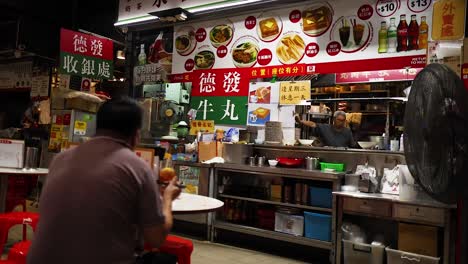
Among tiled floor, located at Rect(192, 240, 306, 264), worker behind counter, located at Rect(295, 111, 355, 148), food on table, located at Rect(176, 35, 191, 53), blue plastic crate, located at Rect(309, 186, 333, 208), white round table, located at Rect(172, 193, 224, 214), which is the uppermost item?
food on table, located at Rect(176, 35, 191, 53)

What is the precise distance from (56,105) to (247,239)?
3871mm

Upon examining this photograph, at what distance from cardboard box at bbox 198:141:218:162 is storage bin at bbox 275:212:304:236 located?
1290 mm

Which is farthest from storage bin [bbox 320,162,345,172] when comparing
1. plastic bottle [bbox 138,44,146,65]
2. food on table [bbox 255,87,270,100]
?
plastic bottle [bbox 138,44,146,65]

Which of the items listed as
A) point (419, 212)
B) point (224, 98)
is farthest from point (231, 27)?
point (419, 212)

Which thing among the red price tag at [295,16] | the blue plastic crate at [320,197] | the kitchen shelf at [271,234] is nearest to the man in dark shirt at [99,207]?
the kitchen shelf at [271,234]

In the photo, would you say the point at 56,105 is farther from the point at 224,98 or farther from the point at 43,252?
the point at 43,252

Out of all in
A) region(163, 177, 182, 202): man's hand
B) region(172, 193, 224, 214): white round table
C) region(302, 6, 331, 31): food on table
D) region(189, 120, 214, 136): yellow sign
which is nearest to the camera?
region(163, 177, 182, 202): man's hand

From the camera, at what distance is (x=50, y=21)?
8.72 meters

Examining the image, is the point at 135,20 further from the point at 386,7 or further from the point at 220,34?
the point at 386,7

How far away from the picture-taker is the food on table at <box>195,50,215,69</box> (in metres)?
6.56

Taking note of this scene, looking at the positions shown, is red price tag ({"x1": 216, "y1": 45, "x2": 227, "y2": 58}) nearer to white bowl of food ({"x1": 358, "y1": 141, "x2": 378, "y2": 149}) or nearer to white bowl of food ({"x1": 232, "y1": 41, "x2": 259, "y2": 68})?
white bowl of food ({"x1": 232, "y1": 41, "x2": 259, "y2": 68})

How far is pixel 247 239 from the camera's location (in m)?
5.61

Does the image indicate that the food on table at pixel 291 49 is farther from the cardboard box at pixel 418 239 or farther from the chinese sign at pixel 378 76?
the cardboard box at pixel 418 239

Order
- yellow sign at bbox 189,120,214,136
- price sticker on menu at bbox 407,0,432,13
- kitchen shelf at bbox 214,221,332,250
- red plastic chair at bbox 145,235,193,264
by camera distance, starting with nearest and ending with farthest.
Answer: red plastic chair at bbox 145,235,193,264 < kitchen shelf at bbox 214,221,332,250 < price sticker on menu at bbox 407,0,432,13 < yellow sign at bbox 189,120,214,136
